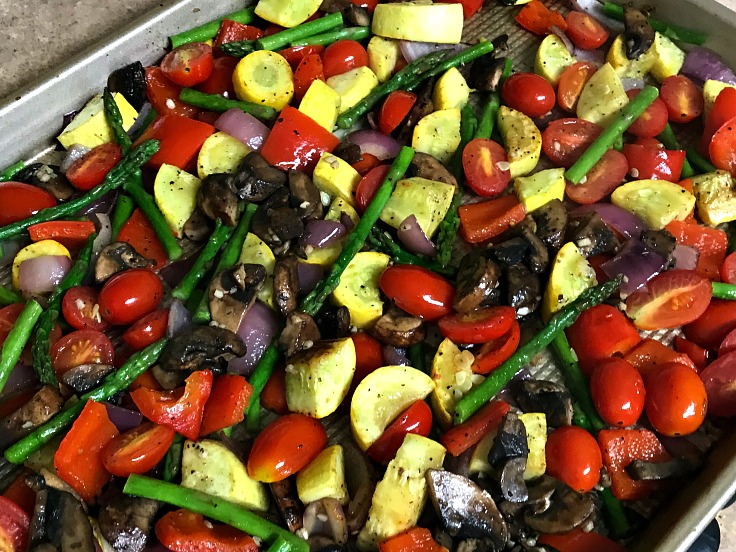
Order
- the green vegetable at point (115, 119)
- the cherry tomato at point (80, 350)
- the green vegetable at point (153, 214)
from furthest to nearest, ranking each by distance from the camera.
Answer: the green vegetable at point (115, 119), the green vegetable at point (153, 214), the cherry tomato at point (80, 350)

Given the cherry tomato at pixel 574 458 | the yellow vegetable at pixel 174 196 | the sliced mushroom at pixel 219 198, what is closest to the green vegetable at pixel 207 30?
the yellow vegetable at pixel 174 196

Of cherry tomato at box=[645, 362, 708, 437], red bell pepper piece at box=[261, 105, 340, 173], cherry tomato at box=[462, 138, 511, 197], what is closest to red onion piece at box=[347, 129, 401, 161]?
red bell pepper piece at box=[261, 105, 340, 173]

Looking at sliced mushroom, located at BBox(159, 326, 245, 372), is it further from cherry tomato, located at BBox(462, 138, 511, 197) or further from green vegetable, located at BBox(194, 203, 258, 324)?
cherry tomato, located at BBox(462, 138, 511, 197)

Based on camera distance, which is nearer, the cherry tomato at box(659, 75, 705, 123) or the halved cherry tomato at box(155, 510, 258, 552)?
the halved cherry tomato at box(155, 510, 258, 552)

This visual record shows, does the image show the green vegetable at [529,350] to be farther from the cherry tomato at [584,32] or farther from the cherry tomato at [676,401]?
the cherry tomato at [584,32]

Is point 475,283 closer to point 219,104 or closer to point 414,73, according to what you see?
point 414,73

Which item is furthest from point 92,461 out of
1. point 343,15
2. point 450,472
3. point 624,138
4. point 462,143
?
point 624,138

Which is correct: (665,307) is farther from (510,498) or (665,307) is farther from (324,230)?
(324,230)
